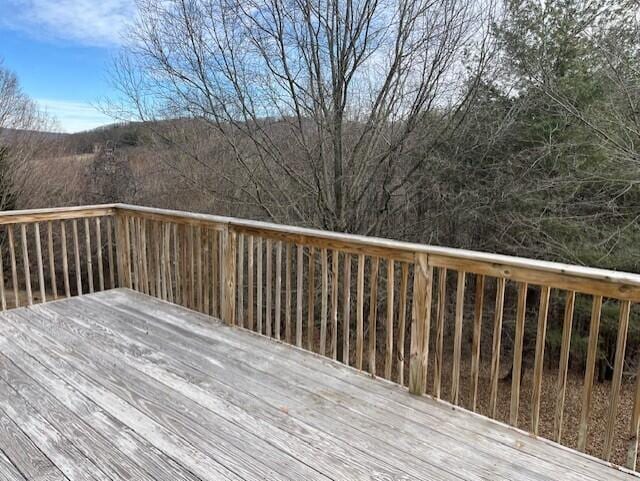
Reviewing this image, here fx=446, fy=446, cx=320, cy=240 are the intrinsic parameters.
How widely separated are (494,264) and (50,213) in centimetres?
374

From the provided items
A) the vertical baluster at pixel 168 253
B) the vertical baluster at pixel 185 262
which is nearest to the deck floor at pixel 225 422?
the vertical baluster at pixel 185 262

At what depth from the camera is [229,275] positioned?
358 centimetres

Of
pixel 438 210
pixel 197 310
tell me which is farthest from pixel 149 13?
pixel 438 210

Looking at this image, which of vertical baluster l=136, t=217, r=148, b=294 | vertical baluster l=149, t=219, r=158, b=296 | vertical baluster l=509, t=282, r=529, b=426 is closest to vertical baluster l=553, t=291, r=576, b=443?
vertical baluster l=509, t=282, r=529, b=426

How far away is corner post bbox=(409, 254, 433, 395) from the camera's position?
246cm

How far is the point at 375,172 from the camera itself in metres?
6.30

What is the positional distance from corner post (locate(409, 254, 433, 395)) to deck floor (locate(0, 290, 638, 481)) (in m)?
0.12

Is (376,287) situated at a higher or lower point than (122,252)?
higher

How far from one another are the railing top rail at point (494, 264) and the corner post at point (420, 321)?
2.7 inches

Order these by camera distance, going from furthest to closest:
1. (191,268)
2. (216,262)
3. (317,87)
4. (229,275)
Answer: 1. (317,87)
2. (191,268)
3. (216,262)
4. (229,275)

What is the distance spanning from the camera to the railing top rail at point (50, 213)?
3.71 metres

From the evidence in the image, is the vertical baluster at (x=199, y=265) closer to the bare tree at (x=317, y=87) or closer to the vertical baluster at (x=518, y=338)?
the vertical baluster at (x=518, y=338)

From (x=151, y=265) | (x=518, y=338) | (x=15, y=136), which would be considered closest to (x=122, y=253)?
(x=151, y=265)

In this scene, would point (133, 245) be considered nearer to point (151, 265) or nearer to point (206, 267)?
point (151, 265)
